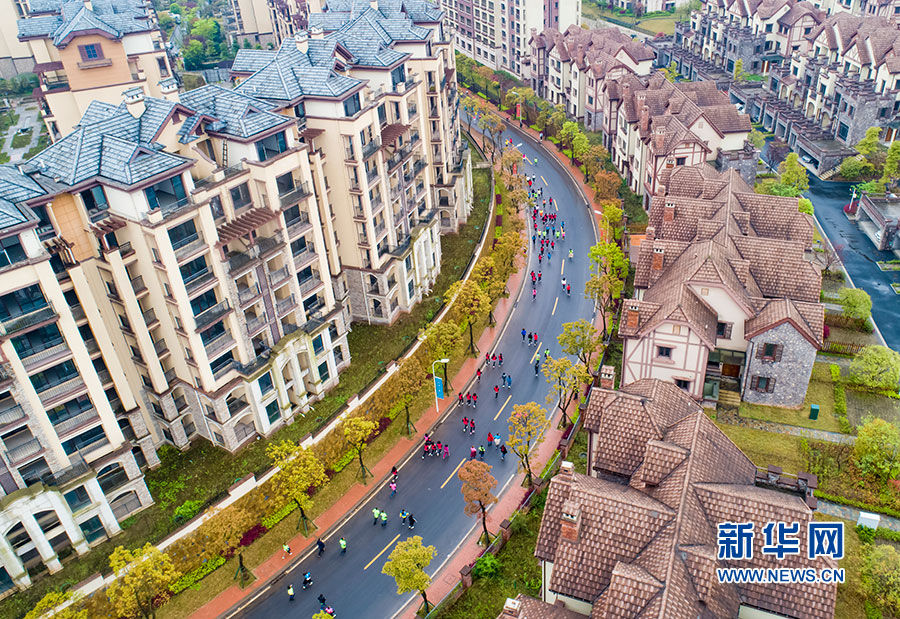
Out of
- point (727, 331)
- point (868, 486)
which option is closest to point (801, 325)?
point (727, 331)

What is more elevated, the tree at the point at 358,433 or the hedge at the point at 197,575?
the tree at the point at 358,433

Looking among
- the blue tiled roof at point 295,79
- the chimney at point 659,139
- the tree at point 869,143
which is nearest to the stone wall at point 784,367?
the chimney at point 659,139

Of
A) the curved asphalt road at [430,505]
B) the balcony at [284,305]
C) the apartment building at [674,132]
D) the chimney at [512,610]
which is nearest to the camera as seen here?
the chimney at [512,610]

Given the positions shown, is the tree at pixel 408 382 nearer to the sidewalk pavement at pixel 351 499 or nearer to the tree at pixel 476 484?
the sidewalk pavement at pixel 351 499

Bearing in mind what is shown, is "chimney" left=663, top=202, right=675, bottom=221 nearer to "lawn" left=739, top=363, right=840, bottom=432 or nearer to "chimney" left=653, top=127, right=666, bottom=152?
"lawn" left=739, top=363, right=840, bottom=432

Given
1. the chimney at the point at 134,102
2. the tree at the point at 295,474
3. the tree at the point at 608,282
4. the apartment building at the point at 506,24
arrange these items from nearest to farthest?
the chimney at the point at 134,102 → the tree at the point at 295,474 → the tree at the point at 608,282 → the apartment building at the point at 506,24

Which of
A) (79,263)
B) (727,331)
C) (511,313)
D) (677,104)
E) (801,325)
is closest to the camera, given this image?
(79,263)

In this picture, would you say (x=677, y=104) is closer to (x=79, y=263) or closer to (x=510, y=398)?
(x=510, y=398)
